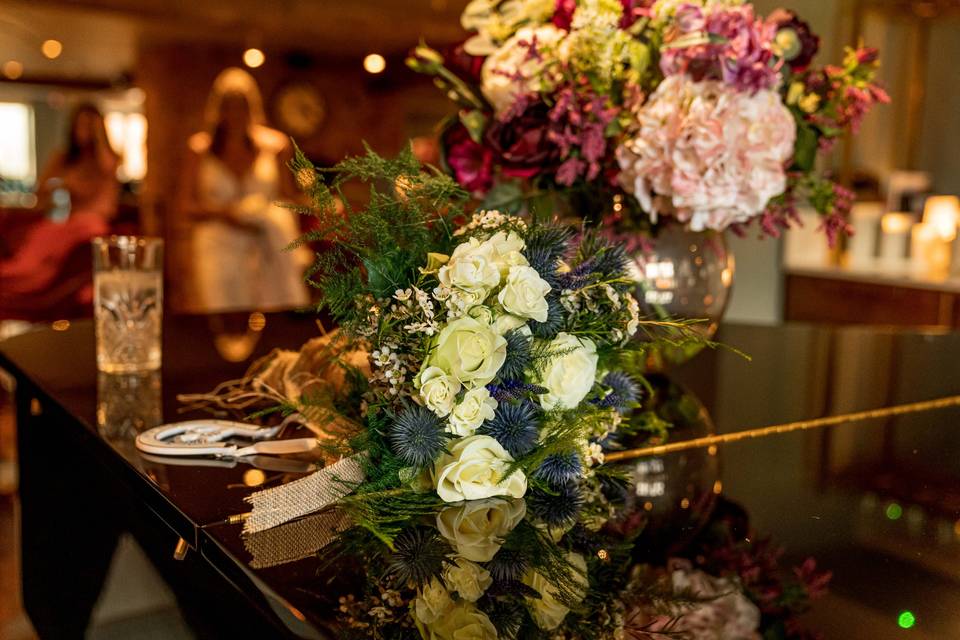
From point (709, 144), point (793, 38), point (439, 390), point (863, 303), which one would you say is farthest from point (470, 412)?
point (863, 303)

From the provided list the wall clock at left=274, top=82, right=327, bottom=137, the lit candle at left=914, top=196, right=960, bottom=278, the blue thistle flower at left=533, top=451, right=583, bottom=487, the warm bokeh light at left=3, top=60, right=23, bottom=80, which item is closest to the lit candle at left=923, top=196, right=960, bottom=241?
the lit candle at left=914, top=196, right=960, bottom=278

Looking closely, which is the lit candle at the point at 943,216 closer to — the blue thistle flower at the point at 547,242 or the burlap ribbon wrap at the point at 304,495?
the blue thistle flower at the point at 547,242

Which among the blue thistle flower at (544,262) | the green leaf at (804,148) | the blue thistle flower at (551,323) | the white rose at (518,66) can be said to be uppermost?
the white rose at (518,66)

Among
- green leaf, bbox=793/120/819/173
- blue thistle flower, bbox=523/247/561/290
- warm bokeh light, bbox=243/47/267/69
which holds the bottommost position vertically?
blue thistle flower, bbox=523/247/561/290

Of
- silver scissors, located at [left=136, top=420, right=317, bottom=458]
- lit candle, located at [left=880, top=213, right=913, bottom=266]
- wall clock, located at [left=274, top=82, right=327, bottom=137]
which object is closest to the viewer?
silver scissors, located at [left=136, top=420, right=317, bottom=458]

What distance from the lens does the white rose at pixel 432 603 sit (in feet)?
1.71

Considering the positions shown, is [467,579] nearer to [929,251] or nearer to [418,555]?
[418,555]

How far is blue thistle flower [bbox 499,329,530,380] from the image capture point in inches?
27.4

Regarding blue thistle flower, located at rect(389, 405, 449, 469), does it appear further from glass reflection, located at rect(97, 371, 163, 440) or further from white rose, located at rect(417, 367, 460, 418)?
glass reflection, located at rect(97, 371, 163, 440)

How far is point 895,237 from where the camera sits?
4016 mm

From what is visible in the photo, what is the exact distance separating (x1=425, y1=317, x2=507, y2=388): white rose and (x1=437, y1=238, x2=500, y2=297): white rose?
26mm

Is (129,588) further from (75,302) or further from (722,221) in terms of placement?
(75,302)

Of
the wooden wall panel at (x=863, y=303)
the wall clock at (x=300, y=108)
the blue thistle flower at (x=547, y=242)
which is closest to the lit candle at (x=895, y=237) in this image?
the wooden wall panel at (x=863, y=303)

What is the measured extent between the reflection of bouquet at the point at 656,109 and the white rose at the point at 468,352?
1.45 ft
